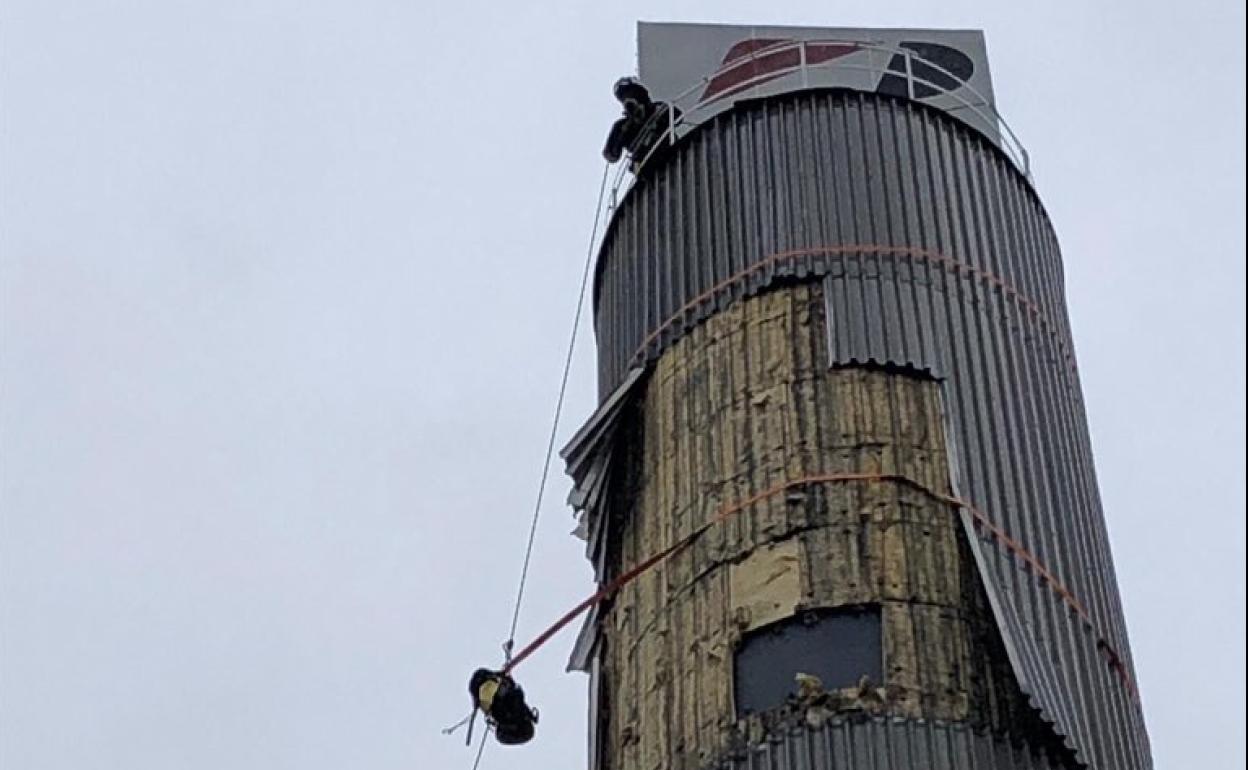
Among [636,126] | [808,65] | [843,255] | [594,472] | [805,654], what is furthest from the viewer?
[808,65]

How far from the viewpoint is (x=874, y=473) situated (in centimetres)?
2448

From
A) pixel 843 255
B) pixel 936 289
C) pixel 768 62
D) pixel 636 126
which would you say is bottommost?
pixel 936 289

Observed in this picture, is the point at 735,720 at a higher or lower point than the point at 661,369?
lower

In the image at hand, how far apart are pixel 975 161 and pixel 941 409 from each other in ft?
15.4

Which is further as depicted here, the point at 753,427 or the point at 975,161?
the point at 975,161

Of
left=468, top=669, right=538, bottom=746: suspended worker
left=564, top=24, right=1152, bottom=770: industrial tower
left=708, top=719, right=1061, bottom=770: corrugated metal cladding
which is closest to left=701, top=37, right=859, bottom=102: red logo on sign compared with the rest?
left=564, top=24, right=1152, bottom=770: industrial tower

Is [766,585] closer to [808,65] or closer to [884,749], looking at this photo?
[884,749]

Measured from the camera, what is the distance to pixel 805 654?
23359mm

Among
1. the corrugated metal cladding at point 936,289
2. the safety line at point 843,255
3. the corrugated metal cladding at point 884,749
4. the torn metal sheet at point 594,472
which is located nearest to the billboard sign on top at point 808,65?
the corrugated metal cladding at point 936,289

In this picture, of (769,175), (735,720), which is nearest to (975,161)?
(769,175)

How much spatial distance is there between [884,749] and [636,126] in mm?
11642

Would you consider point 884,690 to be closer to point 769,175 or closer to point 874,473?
point 874,473

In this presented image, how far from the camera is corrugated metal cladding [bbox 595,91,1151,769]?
961 inches

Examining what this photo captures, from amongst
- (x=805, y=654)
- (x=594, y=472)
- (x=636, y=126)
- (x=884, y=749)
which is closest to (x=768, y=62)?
(x=636, y=126)
